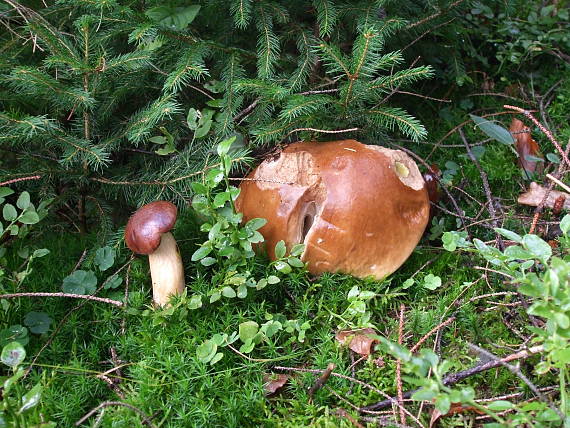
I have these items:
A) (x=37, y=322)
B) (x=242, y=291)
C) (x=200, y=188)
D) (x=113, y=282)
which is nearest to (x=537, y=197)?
(x=242, y=291)

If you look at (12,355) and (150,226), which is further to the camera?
Result: (150,226)

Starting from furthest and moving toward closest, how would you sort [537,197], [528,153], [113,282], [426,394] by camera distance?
1. [528,153]
2. [537,197]
3. [113,282]
4. [426,394]

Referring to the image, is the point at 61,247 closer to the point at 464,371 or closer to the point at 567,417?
the point at 464,371

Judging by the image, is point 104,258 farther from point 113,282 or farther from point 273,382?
point 273,382

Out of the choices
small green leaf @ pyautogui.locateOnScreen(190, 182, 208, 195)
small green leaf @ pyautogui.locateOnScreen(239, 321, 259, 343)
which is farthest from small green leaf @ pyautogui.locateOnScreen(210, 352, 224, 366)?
small green leaf @ pyautogui.locateOnScreen(190, 182, 208, 195)

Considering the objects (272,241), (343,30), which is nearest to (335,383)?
(272,241)

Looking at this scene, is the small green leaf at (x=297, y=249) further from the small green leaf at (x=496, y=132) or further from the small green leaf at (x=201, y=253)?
the small green leaf at (x=496, y=132)

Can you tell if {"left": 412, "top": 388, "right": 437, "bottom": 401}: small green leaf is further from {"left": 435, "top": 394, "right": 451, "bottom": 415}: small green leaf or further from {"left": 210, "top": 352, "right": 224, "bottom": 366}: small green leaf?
{"left": 210, "top": 352, "right": 224, "bottom": 366}: small green leaf
